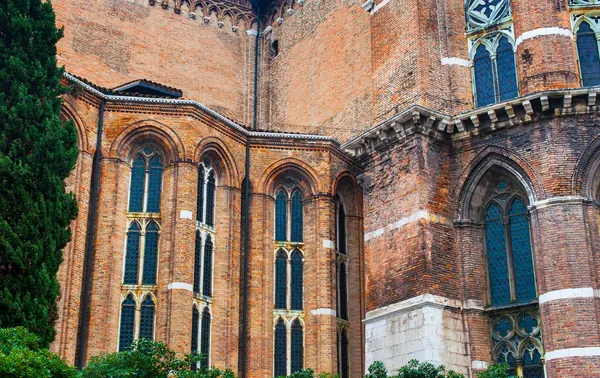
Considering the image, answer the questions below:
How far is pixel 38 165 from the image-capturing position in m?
18.9

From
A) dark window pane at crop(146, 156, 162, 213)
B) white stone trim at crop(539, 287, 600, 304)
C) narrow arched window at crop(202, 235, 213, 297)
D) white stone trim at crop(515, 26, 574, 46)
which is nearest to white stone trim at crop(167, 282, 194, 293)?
narrow arched window at crop(202, 235, 213, 297)

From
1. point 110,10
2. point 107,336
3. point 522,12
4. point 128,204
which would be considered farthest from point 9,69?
point 522,12

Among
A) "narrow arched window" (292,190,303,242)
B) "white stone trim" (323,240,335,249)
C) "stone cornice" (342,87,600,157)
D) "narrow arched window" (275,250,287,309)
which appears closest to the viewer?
"stone cornice" (342,87,600,157)

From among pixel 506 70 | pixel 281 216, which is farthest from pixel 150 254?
pixel 506 70

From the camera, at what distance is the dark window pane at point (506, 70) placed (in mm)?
22766

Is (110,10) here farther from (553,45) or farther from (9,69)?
(553,45)

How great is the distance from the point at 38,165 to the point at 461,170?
34.8 ft

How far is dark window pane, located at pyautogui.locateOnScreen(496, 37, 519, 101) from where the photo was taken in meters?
22.8

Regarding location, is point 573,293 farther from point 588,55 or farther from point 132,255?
point 132,255

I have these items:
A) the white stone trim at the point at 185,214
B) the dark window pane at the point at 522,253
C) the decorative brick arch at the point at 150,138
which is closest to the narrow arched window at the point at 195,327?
the white stone trim at the point at 185,214

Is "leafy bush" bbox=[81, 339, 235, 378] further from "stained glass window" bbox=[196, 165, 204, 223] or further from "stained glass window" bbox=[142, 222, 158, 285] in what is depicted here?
"stained glass window" bbox=[196, 165, 204, 223]

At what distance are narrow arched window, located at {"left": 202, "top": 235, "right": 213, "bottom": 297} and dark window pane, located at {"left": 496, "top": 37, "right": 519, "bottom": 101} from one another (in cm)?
883

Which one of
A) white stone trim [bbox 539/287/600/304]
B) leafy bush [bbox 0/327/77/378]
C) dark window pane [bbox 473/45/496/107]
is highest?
dark window pane [bbox 473/45/496/107]

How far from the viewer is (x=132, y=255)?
23.1 meters
